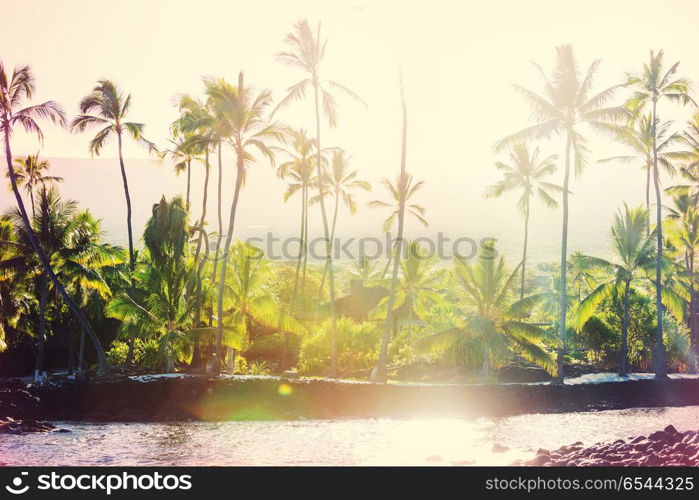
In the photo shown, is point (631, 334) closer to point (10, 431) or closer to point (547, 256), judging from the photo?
point (10, 431)

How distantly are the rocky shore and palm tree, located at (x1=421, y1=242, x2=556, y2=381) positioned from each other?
775cm

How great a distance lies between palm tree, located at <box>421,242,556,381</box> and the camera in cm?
2442

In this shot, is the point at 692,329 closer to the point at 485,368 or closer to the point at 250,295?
the point at 485,368

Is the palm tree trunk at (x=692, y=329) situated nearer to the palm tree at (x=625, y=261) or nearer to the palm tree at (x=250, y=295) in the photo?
the palm tree at (x=625, y=261)

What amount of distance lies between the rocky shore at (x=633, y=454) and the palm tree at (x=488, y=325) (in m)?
7.75

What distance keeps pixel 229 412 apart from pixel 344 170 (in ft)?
54.9

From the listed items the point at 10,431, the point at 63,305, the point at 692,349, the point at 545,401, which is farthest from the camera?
the point at 692,349

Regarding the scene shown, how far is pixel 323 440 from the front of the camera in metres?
18.0

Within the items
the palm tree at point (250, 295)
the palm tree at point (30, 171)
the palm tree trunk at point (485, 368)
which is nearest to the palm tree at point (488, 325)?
the palm tree trunk at point (485, 368)

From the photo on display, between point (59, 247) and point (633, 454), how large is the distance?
2055 centimetres

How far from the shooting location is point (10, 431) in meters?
18.0

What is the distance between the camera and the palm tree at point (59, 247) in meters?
23.9

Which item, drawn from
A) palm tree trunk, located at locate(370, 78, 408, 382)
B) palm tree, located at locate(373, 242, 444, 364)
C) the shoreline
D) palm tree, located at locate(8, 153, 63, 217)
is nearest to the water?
the shoreline
